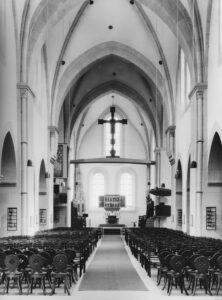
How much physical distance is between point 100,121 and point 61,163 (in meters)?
5.61

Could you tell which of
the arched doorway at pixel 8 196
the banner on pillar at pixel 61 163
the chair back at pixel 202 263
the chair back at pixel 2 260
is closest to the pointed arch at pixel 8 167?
the arched doorway at pixel 8 196

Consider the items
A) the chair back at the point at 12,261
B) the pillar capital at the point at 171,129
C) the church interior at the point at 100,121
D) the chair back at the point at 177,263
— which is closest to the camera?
the chair back at the point at 12,261

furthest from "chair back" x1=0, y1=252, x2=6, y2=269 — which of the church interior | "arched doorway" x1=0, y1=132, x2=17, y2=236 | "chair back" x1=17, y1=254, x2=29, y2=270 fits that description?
"arched doorway" x1=0, y1=132, x2=17, y2=236

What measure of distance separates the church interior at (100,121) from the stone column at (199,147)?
1.9 inches

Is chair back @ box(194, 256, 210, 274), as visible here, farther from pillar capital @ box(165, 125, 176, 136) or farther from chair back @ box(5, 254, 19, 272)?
pillar capital @ box(165, 125, 176, 136)

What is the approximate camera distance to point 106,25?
31891 millimetres

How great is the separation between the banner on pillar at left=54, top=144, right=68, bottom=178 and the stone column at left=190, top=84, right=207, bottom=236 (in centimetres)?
1779

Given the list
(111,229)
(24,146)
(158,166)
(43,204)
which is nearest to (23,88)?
(24,146)

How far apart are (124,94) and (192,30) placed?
1766 centimetres

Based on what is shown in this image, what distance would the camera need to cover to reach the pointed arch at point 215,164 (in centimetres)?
2364

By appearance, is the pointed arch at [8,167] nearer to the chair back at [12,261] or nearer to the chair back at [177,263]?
the chair back at [12,261]

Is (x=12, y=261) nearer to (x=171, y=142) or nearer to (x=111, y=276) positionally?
(x=111, y=276)

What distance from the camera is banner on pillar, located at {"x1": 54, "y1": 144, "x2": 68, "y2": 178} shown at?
40719mm

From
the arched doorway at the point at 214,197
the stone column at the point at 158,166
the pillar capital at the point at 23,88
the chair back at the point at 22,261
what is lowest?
the chair back at the point at 22,261
